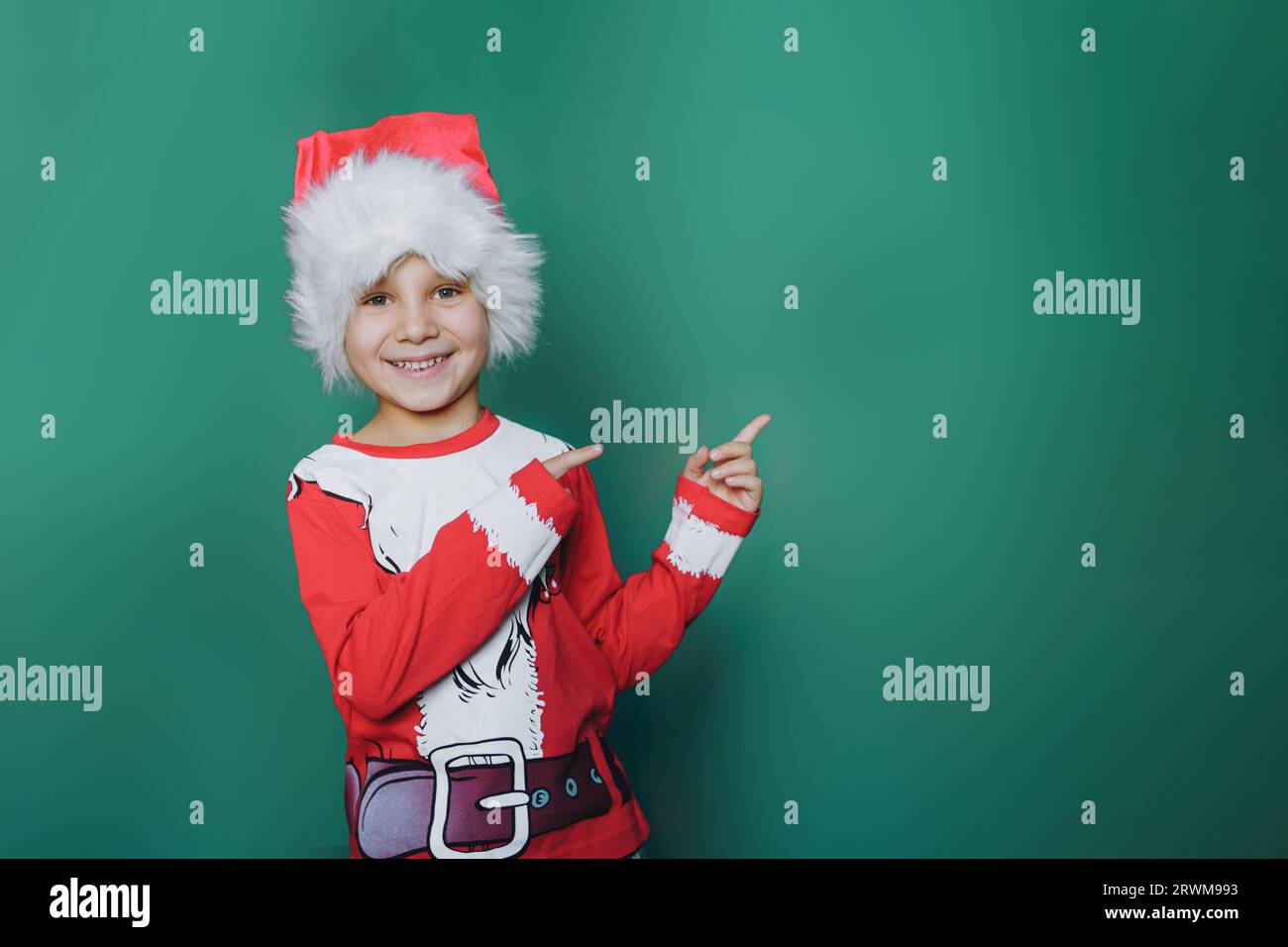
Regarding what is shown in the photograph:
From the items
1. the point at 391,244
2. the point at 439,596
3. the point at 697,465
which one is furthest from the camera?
the point at 697,465

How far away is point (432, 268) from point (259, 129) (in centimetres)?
82

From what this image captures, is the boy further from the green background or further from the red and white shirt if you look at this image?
A: the green background

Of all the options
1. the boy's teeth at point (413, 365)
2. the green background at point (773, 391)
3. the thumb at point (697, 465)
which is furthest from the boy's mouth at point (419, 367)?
the green background at point (773, 391)

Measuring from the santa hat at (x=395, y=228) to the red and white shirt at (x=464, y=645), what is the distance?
0.14 meters

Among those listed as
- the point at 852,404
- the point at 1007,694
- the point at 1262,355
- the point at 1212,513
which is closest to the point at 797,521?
the point at 852,404

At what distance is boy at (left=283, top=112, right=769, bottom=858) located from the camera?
3.80ft

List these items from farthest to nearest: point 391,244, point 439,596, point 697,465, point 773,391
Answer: point 773,391, point 697,465, point 391,244, point 439,596

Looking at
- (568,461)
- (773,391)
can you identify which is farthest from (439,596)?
(773,391)

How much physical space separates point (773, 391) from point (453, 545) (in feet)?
3.22

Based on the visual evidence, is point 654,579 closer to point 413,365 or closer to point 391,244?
point 413,365

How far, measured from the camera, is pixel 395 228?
4.11 feet

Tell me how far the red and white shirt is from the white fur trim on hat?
134 millimetres

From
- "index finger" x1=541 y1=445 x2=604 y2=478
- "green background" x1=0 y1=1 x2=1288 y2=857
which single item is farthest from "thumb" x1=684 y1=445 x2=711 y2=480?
"green background" x1=0 y1=1 x2=1288 y2=857

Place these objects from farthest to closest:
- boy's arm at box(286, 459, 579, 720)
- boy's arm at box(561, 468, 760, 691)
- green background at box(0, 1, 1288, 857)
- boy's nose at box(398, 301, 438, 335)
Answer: green background at box(0, 1, 1288, 857)
boy's arm at box(561, 468, 760, 691)
boy's nose at box(398, 301, 438, 335)
boy's arm at box(286, 459, 579, 720)
